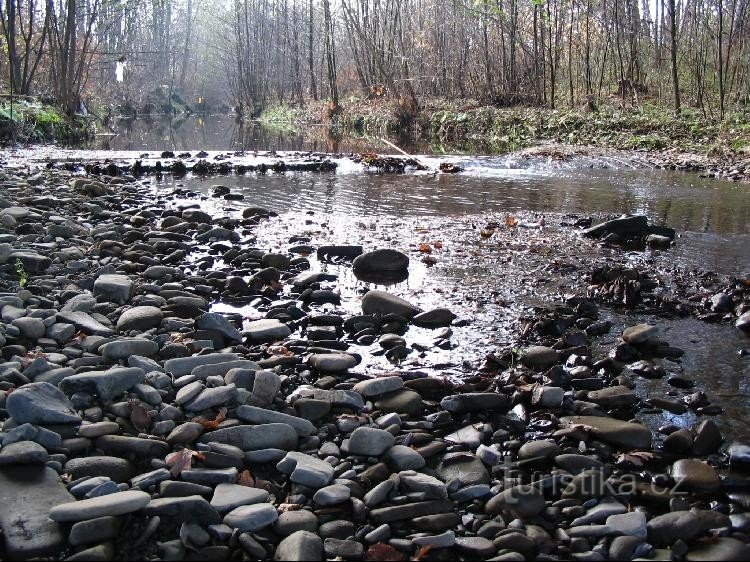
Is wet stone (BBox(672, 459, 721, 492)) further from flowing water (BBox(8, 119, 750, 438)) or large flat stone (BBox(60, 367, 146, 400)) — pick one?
large flat stone (BBox(60, 367, 146, 400))

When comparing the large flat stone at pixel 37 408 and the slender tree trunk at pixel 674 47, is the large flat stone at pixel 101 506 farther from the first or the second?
the slender tree trunk at pixel 674 47

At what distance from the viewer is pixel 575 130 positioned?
18.4 m

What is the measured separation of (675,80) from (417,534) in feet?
59.0

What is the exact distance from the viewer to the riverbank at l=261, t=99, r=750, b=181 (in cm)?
1383

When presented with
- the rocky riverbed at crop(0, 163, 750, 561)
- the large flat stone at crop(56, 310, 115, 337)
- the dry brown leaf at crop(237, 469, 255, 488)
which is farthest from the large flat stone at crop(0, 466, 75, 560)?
the large flat stone at crop(56, 310, 115, 337)

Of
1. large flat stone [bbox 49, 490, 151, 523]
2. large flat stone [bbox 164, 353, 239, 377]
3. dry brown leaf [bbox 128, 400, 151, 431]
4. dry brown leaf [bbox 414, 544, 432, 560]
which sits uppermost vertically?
large flat stone [bbox 164, 353, 239, 377]

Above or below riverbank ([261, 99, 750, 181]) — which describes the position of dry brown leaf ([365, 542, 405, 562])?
below

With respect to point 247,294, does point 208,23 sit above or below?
above

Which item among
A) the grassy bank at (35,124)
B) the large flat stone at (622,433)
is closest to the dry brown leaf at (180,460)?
the large flat stone at (622,433)

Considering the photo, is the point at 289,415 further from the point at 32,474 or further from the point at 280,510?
the point at 32,474

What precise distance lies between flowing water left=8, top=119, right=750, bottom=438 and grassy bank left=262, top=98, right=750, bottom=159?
2260mm

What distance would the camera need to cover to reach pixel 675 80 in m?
17.3

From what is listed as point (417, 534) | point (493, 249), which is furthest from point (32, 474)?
point (493, 249)

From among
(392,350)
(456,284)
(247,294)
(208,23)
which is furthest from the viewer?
(208,23)
